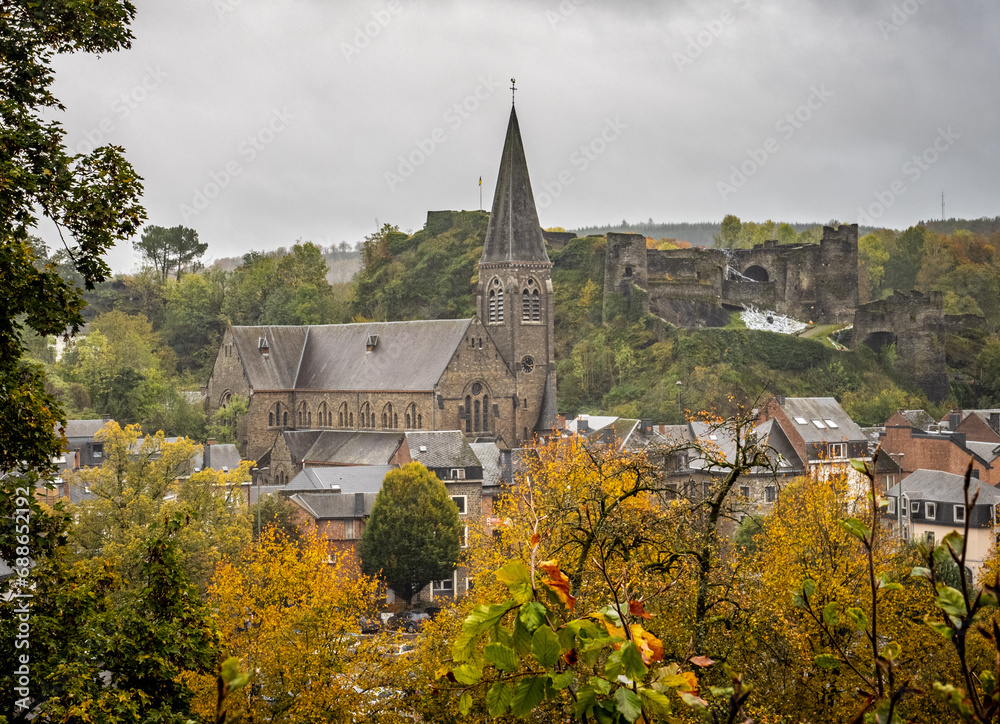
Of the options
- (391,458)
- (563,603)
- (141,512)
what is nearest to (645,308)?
(391,458)

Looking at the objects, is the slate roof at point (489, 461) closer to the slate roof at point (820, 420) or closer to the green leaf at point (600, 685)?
the slate roof at point (820, 420)

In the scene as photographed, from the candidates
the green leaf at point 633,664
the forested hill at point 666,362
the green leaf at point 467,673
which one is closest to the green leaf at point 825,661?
the green leaf at point 633,664

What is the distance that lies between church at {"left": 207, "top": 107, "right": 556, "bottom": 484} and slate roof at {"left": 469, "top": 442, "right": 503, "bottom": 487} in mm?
4441

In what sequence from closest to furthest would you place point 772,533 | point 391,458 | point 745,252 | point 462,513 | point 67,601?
1. point 67,601
2. point 772,533
3. point 462,513
4. point 391,458
5. point 745,252

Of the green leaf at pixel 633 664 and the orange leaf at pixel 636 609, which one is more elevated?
the orange leaf at pixel 636 609

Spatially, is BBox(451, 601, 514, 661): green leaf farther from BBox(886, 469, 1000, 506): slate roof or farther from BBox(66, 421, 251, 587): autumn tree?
BBox(886, 469, 1000, 506): slate roof

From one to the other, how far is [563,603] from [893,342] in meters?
67.7

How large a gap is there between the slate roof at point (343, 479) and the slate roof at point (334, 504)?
4.00ft

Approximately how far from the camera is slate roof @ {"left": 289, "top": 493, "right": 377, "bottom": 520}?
36719 millimetres

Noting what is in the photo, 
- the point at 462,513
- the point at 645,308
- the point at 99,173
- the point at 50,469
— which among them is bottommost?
the point at 462,513

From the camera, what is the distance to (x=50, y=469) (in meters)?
9.29

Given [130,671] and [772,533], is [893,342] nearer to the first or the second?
[772,533]

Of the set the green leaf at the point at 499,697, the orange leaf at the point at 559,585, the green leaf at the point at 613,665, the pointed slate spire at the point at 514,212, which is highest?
the pointed slate spire at the point at 514,212

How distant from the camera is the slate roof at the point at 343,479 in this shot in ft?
131
